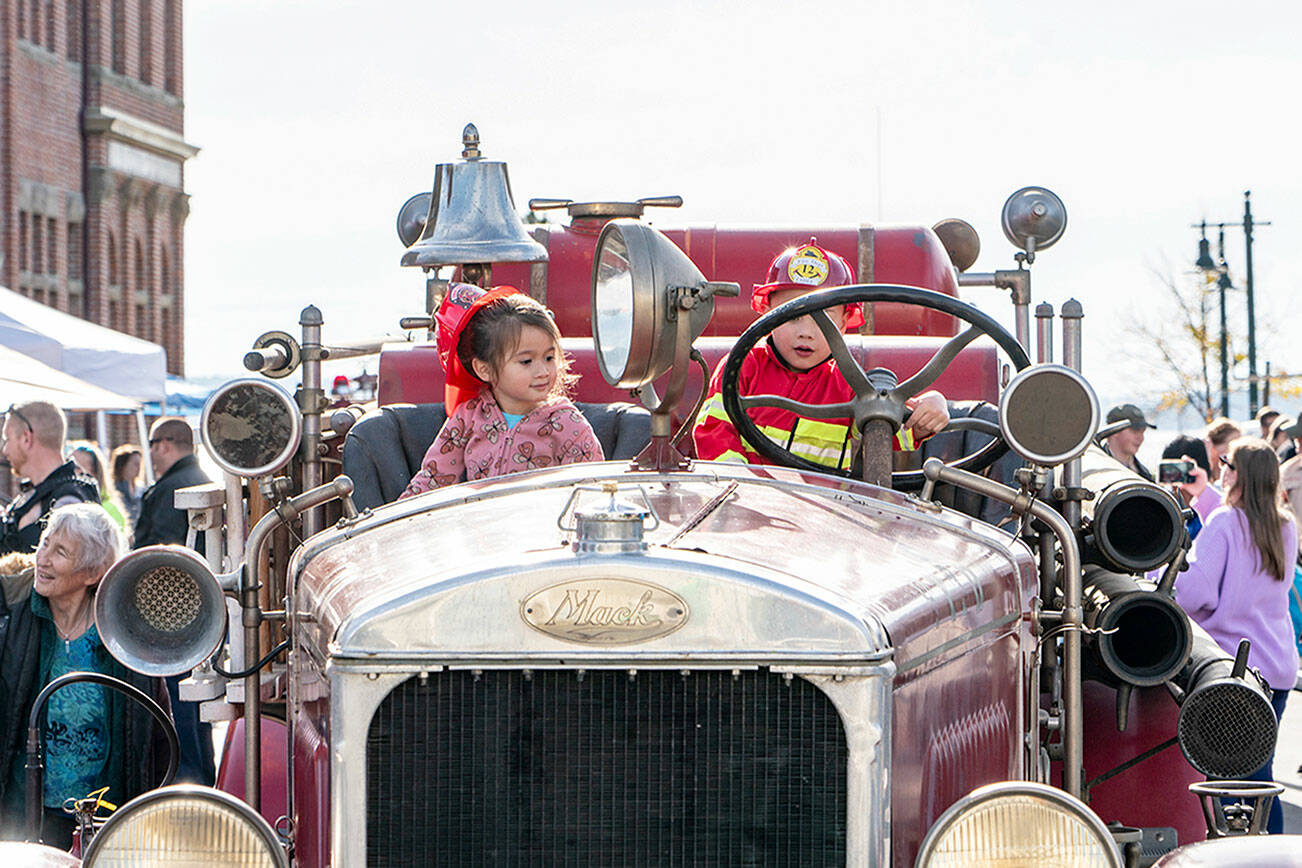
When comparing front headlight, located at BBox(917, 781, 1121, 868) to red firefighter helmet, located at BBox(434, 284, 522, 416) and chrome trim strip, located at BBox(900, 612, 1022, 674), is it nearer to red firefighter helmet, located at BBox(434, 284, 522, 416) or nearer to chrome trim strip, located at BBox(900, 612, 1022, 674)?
chrome trim strip, located at BBox(900, 612, 1022, 674)

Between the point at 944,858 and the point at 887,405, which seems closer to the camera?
the point at 944,858

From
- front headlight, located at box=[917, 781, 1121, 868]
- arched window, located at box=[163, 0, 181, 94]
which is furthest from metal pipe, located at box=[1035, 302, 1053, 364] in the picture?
arched window, located at box=[163, 0, 181, 94]

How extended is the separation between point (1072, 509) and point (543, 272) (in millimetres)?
3235

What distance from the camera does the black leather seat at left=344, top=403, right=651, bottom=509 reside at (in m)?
5.08

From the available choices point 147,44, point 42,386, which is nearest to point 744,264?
point 42,386

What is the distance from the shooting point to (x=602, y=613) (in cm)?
291

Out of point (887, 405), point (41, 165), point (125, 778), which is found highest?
point (41, 165)

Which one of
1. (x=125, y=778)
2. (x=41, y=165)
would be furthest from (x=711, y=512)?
(x=41, y=165)

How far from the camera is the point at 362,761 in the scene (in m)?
Answer: 2.94

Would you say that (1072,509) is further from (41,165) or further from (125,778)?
(41,165)

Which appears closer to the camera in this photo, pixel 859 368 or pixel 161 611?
pixel 161 611

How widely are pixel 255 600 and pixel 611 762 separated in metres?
1.26

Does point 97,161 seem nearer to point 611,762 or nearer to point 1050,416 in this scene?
point 1050,416

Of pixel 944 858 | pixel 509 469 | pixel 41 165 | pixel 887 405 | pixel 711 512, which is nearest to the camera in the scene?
pixel 944 858
